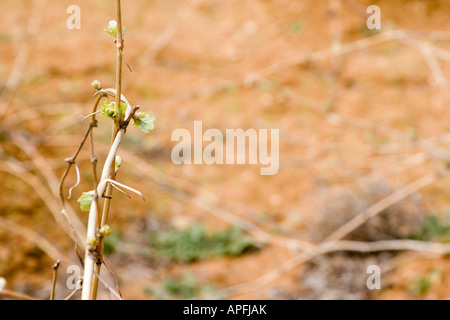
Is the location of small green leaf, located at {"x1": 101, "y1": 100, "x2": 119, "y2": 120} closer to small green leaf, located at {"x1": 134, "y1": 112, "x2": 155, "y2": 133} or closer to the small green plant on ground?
small green leaf, located at {"x1": 134, "y1": 112, "x2": 155, "y2": 133}

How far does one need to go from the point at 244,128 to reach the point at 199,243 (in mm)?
907

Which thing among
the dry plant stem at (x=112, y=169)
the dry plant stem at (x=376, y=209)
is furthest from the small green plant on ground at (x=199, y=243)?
the dry plant stem at (x=112, y=169)

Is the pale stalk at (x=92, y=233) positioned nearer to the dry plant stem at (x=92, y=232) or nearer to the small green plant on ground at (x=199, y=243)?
the dry plant stem at (x=92, y=232)

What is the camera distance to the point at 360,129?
9.20 feet

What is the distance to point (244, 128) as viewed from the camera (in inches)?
116

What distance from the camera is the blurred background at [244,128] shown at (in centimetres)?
217

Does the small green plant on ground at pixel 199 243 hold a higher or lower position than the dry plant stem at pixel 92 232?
higher

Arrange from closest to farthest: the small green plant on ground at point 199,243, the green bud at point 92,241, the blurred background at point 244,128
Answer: the green bud at point 92,241 → the blurred background at point 244,128 → the small green plant on ground at point 199,243

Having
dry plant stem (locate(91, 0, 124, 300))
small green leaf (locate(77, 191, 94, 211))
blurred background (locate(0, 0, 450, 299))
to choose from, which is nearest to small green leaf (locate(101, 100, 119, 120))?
dry plant stem (locate(91, 0, 124, 300))

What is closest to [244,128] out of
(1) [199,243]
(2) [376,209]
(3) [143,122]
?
(1) [199,243]

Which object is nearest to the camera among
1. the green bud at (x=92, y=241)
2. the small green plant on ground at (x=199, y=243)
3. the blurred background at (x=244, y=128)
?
the green bud at (x=92, y=241)

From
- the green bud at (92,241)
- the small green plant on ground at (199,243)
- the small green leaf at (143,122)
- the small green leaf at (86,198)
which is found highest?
the small green plant on ground at (199,243)

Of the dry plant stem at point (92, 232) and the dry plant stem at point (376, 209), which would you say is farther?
the dry plant stem at point (376, 209)

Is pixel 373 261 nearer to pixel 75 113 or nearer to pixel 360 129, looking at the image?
pixel 360 129
